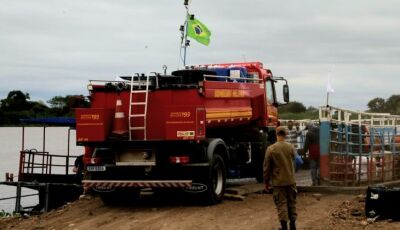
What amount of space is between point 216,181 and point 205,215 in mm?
1412

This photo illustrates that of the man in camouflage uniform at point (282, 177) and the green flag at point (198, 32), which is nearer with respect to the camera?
the man in camouflage uniform at point (282, 177)

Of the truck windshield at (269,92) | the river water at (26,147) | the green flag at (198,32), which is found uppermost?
the green flag at (198,32)

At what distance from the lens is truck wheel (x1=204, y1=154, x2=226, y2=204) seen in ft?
40.7

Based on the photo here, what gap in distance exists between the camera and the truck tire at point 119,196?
13.3 m

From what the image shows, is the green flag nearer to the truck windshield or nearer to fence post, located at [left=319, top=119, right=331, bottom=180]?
the truck windshield

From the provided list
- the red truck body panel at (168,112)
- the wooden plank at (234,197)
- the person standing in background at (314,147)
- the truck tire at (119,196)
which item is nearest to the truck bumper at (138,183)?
the truck tire at (119,196)

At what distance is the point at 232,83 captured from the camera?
13.7 m

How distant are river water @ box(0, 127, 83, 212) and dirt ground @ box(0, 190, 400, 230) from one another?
10.1m

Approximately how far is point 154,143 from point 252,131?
432 centimetres

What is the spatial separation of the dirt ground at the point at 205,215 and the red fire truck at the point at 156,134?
480 mm

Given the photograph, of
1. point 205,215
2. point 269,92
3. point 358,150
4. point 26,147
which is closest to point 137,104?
point 205,215

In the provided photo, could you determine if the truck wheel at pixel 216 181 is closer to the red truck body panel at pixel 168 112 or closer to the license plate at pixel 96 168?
the red truck body panel at pixel 168 112

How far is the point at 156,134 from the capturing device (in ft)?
40.1

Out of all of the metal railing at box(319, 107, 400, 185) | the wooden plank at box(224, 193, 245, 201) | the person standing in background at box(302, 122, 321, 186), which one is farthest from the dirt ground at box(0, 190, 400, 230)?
the person standing in background at box(302, 122, 321, 186)
